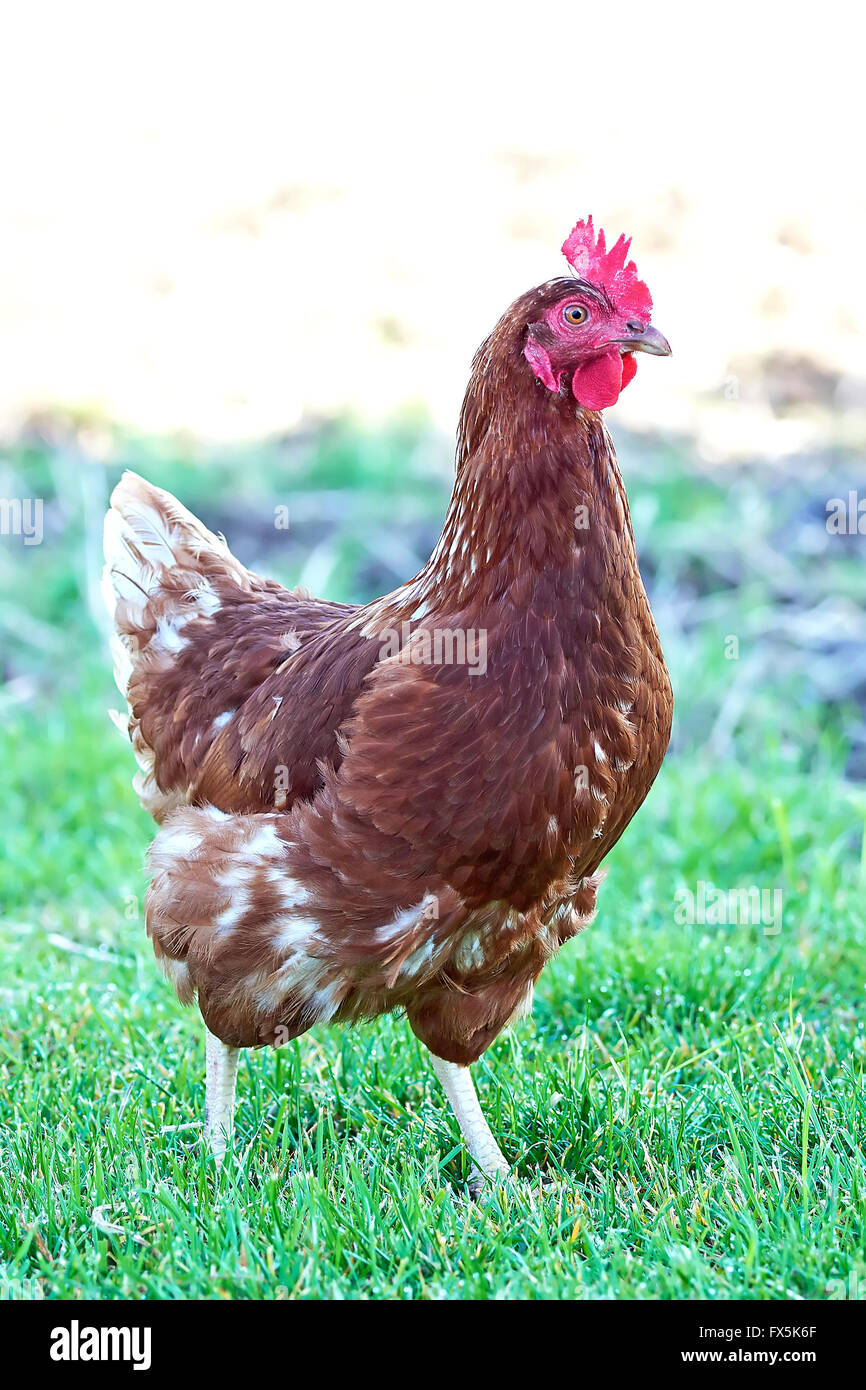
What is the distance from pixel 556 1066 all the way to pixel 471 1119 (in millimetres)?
336

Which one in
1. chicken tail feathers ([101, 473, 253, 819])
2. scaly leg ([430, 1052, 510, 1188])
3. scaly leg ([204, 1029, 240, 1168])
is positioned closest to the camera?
scaly leg ([430, 1052, 510, 1188])

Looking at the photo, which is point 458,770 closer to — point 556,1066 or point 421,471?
point 556,1066

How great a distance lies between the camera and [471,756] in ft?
8.89

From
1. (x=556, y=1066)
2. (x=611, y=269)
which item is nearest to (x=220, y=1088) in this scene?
(x=556, y=1066)

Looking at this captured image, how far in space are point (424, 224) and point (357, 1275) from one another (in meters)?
8.71

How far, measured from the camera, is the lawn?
2686mm

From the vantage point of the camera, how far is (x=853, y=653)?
247 inches

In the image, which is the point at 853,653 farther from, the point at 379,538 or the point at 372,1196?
the point at 372,1196

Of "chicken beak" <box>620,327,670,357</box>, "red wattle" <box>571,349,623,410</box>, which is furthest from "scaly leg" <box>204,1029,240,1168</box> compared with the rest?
"chicken beak" <box>620,327,670,357</box>

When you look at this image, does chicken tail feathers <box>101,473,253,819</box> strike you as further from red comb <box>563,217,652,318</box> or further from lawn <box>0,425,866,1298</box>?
red comb <box>563,217,652,318</box>

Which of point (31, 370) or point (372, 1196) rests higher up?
point (31, 370)

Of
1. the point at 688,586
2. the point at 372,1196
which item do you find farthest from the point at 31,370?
the point at 372,1196

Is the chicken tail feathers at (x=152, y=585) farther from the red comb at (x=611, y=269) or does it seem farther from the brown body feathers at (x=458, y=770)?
the red comb at (x=611, y=269)

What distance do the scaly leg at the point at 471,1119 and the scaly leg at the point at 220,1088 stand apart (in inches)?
20.9
